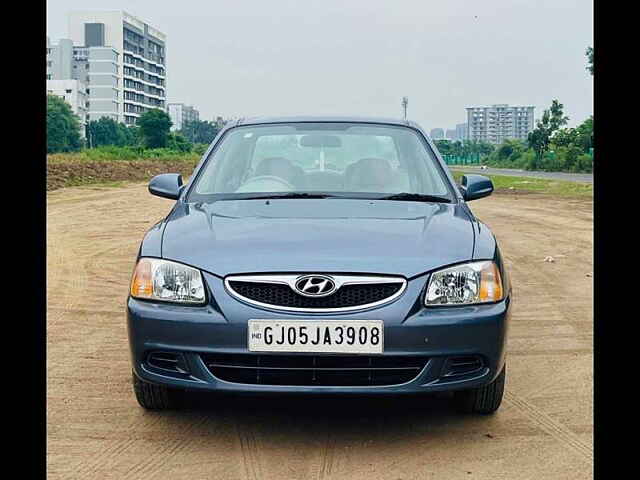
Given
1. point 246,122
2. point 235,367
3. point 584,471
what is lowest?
point 584,471

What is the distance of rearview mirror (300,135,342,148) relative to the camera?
18.5 ft

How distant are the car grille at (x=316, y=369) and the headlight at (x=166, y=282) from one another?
27 centimetres

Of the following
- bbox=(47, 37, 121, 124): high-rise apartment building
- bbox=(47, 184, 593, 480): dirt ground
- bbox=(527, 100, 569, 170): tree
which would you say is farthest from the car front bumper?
bbox=(47, 37, 121, 124): high-rise apartment building

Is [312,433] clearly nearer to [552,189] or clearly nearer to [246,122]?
Result: [246,122]

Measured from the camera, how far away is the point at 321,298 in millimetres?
3836

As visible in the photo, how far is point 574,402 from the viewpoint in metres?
4.81

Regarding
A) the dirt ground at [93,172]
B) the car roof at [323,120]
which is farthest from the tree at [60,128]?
the car roof at [323,120]

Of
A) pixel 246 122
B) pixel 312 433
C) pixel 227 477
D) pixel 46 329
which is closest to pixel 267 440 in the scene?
pixel 312 433

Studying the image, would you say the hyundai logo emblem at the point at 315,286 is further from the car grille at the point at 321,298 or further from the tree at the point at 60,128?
the tree at the point at 60,128

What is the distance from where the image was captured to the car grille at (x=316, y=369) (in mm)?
3852

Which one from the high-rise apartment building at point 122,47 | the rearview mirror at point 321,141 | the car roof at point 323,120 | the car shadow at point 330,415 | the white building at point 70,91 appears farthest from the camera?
the high-rise apartment building at point 122,47

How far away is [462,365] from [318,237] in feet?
2.72
